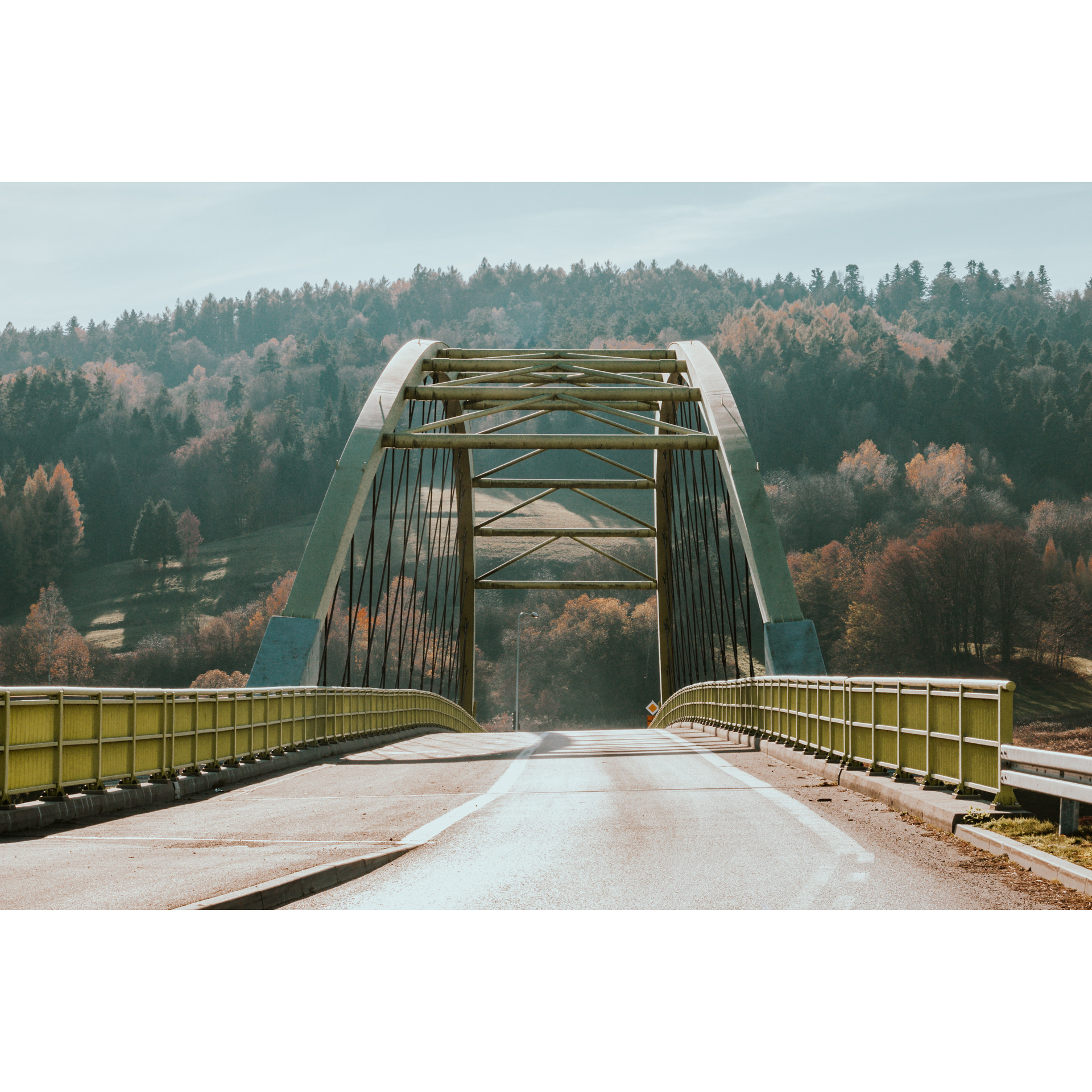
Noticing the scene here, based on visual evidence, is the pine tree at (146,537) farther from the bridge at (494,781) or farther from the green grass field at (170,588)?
the bridge at (494,781)

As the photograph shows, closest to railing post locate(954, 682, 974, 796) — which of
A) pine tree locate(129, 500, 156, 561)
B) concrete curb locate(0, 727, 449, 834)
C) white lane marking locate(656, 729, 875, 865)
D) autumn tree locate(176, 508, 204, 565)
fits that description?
white lane marking locate(656, 729, 875, 865)

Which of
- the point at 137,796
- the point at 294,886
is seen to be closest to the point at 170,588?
the point at 137,796

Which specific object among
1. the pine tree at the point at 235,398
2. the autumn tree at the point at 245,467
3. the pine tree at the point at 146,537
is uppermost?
the pine tree at the point at 235,398

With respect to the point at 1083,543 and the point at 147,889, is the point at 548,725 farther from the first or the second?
the point at 147,889

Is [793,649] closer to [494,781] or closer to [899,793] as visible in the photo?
[494,781]

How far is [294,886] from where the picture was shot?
688 centimetres

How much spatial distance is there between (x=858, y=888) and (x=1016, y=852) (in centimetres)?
148

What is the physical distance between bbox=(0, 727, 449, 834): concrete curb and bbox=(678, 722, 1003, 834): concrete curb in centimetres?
779

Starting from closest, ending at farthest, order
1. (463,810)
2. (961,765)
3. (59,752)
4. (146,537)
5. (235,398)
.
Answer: (961,765), (59,752), (463,810), (146,537), (235,398)

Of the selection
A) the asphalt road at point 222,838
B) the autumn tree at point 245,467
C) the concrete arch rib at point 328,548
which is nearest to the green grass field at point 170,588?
the autumn tree at point 245,467

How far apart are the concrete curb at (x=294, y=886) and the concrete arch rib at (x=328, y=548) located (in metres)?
13.0

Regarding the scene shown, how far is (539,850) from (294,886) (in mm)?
2343

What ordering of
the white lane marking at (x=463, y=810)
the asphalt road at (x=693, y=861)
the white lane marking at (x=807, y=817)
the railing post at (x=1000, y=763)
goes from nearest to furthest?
the asphalt road at (x=693, y=861), the white lane marking at (x=807, y=817), the railing post at (x=1000, y=763), the white lane marking at (x=463, y=810)

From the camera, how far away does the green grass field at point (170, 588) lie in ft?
463
